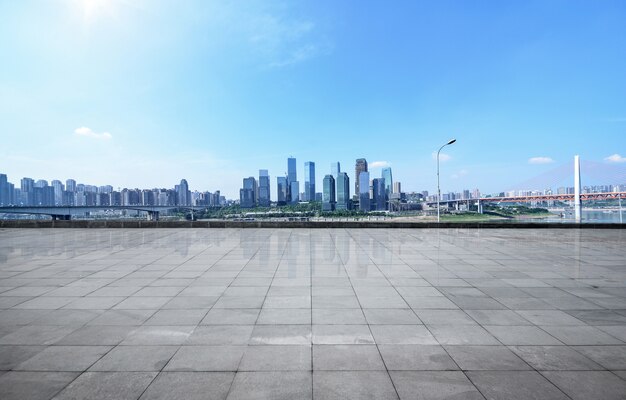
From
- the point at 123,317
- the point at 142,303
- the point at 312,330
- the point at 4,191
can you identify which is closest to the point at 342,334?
the point at 312,330

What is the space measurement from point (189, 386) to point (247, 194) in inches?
7289

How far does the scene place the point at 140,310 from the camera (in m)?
6.02

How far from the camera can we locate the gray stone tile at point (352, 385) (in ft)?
11.2

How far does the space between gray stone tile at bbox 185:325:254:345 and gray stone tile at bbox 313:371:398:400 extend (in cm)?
154

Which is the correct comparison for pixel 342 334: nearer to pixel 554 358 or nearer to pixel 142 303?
pixel 554 358

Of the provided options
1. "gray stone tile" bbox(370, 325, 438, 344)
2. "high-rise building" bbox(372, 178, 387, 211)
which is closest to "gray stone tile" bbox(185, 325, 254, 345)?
"gray stone tile" bbox(370, 325, 438, 344)

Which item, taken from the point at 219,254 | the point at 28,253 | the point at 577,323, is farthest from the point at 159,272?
the point at 577,323

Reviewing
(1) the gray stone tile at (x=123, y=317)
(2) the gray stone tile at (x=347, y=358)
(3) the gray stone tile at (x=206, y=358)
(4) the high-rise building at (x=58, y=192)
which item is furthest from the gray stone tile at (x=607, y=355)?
(4) the high-rise building at (x=58, y=192)

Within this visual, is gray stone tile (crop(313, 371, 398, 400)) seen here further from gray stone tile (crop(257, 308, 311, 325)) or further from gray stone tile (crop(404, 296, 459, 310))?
gray stone tile (crop(404, 296, 459, 310))

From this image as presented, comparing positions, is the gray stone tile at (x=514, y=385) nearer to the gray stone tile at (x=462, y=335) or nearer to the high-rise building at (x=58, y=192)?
the gray stone tile at (x=462, y=335)

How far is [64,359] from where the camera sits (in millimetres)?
4199

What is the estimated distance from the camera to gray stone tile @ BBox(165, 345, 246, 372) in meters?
3.98

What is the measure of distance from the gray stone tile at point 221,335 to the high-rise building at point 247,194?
17220 cm

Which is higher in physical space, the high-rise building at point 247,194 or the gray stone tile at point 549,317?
the high-rise building at point 247,194
